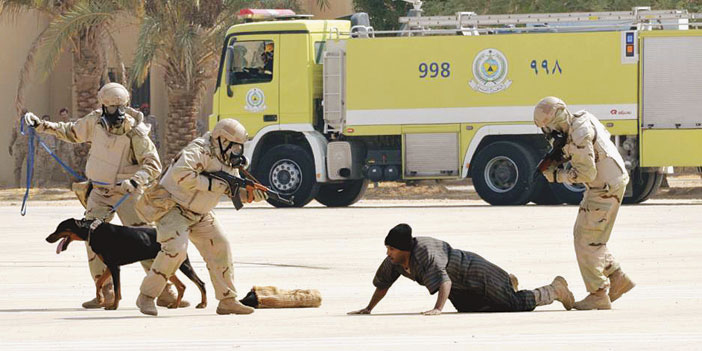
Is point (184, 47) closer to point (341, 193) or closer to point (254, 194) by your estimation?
point (341, 193)

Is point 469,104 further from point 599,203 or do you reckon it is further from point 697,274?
point 599,203

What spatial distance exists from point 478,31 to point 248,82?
3.89m

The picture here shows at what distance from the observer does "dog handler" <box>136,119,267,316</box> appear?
10914 mm

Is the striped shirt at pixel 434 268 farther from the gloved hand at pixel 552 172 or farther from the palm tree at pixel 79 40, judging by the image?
the palm tree at pixel 79 40

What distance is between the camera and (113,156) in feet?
39.1

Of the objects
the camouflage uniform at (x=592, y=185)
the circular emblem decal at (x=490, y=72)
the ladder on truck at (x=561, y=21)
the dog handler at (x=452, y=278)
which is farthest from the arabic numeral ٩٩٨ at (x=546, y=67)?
the dog handler at (x=452, y=278)

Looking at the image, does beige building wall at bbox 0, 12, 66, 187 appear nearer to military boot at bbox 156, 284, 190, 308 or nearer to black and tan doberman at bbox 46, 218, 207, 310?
military boot at bbox 156, 284, 190, 308

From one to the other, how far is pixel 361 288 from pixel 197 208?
248 cm

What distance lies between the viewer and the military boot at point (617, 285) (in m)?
11.4

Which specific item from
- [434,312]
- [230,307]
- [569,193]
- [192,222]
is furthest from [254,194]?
[569,193]

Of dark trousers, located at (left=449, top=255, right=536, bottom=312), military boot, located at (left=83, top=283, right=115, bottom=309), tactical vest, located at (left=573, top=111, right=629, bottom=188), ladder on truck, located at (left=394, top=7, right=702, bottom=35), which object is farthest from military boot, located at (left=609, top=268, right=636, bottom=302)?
ladder on truck, located at (left=394, top=7, right=702, bottom=35)

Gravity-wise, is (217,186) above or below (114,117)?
below

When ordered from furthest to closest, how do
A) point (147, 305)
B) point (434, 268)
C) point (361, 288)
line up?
point (361, 288) → point (147, 305) → point (434, 268)

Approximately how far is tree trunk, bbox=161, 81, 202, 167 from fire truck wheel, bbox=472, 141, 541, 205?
8021 mm
